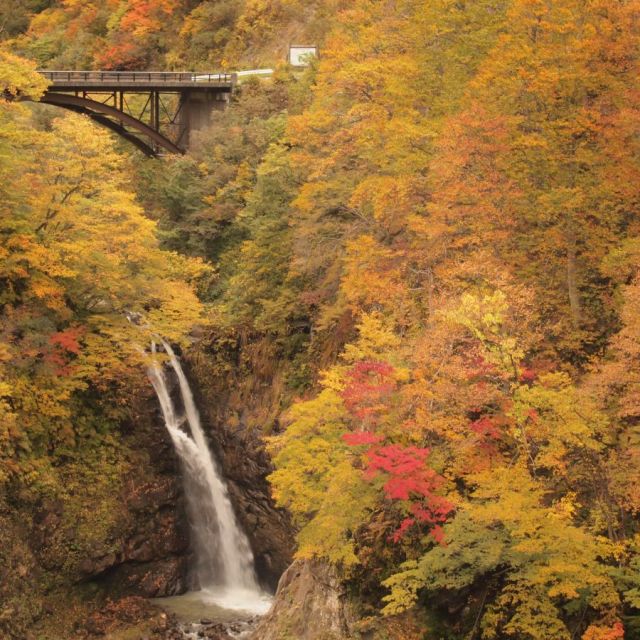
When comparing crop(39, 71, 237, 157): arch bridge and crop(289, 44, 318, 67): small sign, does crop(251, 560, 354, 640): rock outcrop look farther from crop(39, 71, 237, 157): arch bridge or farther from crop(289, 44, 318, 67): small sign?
crop(39, 71, 237, 157): arch bridge

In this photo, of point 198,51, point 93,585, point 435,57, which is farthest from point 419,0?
point 198,51

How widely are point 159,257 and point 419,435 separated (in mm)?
14598

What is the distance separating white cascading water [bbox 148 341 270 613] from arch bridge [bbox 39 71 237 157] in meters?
19.1

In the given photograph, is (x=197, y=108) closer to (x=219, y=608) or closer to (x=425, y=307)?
(x=425, y=307)

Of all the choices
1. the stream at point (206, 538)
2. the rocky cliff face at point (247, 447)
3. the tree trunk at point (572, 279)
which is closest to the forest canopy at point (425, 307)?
the tree trunk at point (572, 279)

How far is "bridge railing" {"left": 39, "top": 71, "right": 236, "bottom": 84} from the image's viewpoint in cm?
4550

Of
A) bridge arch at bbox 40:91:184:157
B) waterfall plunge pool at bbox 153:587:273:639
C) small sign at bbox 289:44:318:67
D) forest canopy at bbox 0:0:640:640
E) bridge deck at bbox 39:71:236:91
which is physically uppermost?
small sign at bbox 289:44:318:67

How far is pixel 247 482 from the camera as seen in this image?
30484 millimetres

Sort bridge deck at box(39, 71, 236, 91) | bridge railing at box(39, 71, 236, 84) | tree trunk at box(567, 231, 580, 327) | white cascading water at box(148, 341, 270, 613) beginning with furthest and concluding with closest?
bridge railing at box(39, 71, 236, 84), bridge deck at box(39, 71, 236, 91), white cascading water at box(148, 341, 270, 613), tree trunk at box(567, 231, 580, 327)

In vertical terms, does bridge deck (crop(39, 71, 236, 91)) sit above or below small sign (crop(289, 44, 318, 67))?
below

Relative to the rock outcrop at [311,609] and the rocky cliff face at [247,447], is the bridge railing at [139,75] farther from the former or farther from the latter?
the rock outcrop at [311,609]

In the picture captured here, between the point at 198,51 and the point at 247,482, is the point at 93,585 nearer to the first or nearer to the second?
the point at 247,482

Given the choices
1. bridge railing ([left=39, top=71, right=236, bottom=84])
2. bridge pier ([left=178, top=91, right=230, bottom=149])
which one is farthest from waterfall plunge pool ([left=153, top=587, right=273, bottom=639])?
bridge railing ([left=39, top=71, right=236, bottom=84])

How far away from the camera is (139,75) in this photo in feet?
157
